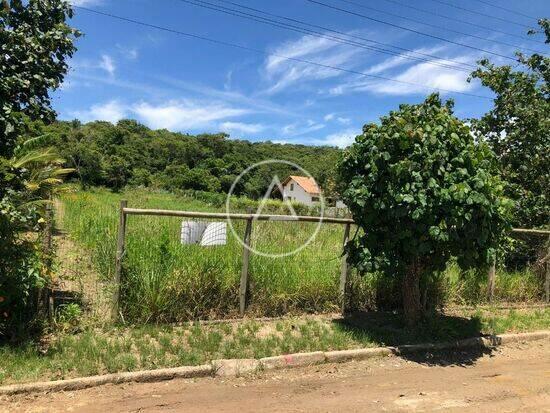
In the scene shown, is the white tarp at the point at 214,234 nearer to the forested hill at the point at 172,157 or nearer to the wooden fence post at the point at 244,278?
the wooden fence post at the point at 244,278

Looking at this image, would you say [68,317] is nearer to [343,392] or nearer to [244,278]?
[244,278]

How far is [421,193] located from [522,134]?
23.0 feet

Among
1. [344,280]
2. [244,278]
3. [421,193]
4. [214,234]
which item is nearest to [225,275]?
[244,278]

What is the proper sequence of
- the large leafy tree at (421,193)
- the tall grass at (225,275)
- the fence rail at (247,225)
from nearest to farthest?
the large leafy tree at (421,193), the fence rail at (247,225), the tall grass at (225,275)

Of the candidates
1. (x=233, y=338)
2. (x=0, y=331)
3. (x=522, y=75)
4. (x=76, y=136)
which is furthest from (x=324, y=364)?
(x=76, y=136)

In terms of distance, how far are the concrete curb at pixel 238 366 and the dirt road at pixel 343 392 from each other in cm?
8

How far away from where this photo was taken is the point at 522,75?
Result: 12016mm

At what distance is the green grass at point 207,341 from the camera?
5016 mm

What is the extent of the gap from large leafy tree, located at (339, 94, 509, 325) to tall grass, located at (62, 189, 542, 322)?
104cm

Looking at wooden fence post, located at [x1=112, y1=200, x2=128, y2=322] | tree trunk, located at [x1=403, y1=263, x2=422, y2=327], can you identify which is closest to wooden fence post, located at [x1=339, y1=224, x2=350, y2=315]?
tree trunk, located at [x1=403, y1=263, x2=422, y2=327]

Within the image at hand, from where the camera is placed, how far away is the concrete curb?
463 cm

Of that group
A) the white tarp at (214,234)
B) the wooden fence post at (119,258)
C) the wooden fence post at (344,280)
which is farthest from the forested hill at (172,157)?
the wooden fence post at (119,258)

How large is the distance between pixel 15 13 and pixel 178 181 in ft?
227

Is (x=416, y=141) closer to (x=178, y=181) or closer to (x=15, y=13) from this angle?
(x=15, y=13)
